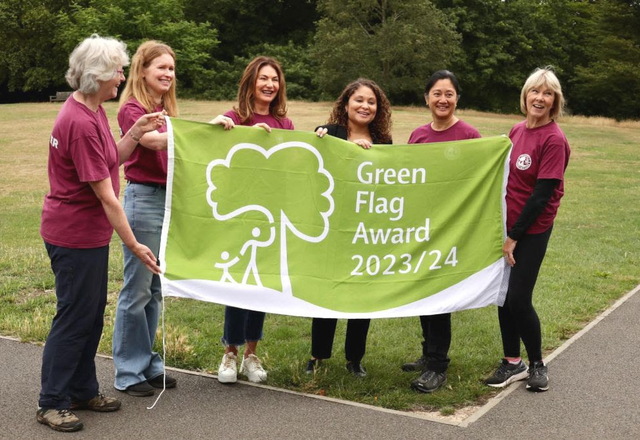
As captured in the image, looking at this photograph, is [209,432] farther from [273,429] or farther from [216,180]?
[216,180]

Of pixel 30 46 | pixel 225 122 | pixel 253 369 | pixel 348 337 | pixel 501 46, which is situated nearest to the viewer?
pixel 225 122

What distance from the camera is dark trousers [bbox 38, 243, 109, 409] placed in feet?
14.4

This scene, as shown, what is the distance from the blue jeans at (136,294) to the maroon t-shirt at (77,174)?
17.2 inches

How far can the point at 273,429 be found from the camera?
4.50m

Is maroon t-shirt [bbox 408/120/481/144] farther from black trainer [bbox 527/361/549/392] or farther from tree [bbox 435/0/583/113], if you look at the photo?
tree [bbox 435/0/583/113]

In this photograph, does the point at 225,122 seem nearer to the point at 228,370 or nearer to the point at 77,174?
the point at 77,174

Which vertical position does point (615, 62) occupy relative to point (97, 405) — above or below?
above

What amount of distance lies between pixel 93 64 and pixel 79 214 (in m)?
0.86

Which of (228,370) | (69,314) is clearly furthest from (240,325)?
(69,314)

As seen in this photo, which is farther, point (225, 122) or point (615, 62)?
point (615, 62)

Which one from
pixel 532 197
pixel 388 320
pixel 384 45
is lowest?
pixel 388 320

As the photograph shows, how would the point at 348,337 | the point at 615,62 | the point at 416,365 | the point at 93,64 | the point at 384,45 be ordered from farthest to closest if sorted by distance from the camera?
the point at 615,62 < the point at 384,45 < the point at 416,365 < the point at 348,337 < the point at 93,64

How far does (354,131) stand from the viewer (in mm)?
5391

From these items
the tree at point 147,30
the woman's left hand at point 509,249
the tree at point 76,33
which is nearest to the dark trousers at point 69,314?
Result: the woman's left hand at point 509,249
